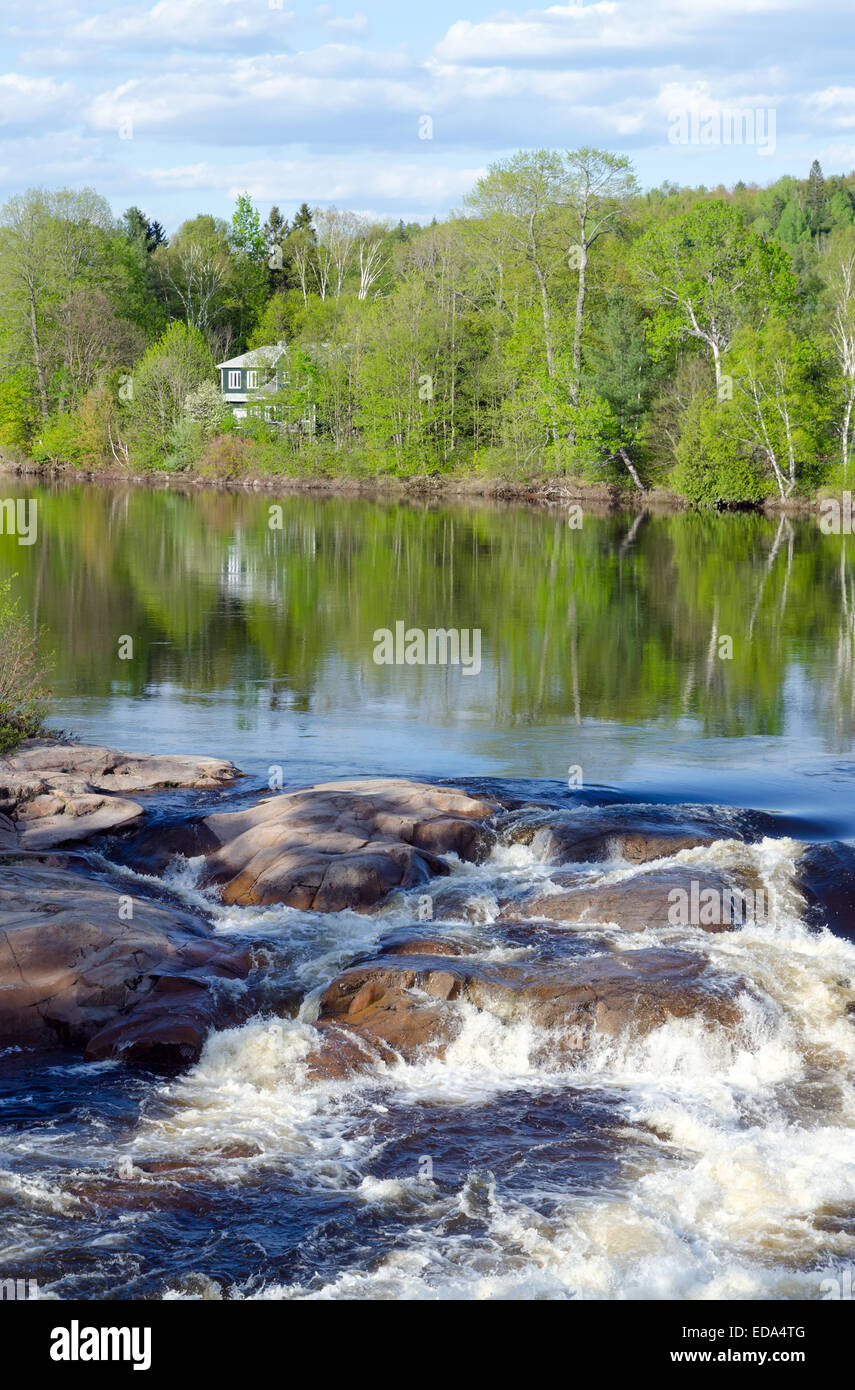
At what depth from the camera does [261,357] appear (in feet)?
331

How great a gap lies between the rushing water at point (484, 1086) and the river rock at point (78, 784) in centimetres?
52

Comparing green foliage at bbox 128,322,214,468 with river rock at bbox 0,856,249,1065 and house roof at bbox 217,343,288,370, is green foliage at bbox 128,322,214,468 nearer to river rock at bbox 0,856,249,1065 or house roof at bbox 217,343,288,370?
house roof at bbox 217,343,288,370

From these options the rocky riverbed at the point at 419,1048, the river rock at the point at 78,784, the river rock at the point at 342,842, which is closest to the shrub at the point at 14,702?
the river rock at the point at 78,784

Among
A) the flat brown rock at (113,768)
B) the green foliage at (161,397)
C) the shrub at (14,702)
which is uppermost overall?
the green foliage at (161,397)

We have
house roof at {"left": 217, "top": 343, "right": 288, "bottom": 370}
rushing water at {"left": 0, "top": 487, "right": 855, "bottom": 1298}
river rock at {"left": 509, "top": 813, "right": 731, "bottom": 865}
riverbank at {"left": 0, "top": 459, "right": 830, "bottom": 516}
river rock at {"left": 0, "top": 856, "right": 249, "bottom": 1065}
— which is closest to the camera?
rushing water at {"left": 0, "top": 487, "right": 855, "bottom": 1298}

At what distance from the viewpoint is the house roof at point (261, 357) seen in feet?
327

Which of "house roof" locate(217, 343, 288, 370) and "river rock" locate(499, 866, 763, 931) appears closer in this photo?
"river rock" locate(499, 866, 763, 931)

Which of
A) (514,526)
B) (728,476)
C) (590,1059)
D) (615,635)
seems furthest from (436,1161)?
(728,476)

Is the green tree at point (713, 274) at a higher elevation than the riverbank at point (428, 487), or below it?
higher

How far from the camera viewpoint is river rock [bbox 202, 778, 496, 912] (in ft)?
48.9

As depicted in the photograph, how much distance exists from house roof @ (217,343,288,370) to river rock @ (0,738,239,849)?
82911 millimetres

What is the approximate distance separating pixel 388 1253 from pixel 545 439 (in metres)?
72.9

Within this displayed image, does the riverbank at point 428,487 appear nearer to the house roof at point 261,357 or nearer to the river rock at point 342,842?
the house roof at point 261,357

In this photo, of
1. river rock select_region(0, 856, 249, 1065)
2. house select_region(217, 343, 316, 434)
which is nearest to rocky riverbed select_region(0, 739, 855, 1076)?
river rock select_region(0, 856, 249, 1065)
